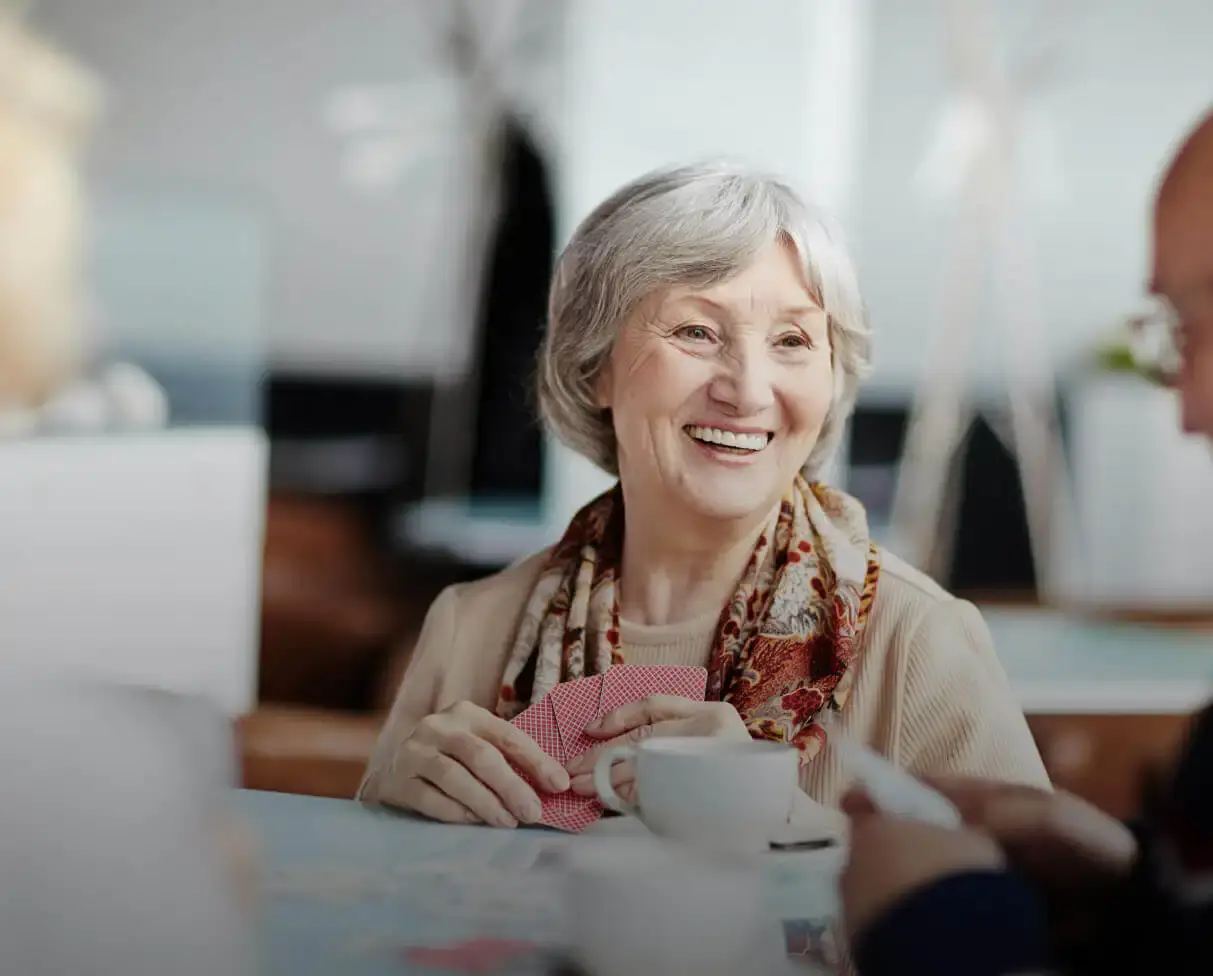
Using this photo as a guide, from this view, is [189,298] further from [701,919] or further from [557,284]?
[701,919]

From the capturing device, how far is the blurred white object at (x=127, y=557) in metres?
0.78

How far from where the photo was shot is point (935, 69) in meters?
3.50

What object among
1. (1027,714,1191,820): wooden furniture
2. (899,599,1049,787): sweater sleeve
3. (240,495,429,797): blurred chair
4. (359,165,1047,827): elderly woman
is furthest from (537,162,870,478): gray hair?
(240,495,429,797): blurred chair

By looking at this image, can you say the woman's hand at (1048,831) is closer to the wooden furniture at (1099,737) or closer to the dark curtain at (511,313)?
the wooden furniture at (1099,737)

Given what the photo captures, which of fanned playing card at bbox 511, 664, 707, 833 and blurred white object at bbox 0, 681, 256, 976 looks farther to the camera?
fanned playing card at bbox 511, 664, 707, 833

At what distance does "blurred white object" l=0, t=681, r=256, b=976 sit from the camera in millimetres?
470

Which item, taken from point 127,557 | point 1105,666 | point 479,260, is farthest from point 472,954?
point 479,260

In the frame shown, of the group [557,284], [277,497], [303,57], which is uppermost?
[303,57]

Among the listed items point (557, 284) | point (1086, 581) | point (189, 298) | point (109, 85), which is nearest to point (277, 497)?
point (189, 298)

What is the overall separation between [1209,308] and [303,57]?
324cm

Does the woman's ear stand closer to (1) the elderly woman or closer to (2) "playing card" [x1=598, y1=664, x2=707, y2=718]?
(1) the elderly woman

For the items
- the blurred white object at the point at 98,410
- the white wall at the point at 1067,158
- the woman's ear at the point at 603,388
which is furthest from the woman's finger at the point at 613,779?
the white wall at the point at 1067,158

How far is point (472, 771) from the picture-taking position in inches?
27.4

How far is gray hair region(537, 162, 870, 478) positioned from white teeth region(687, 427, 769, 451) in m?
0.06
